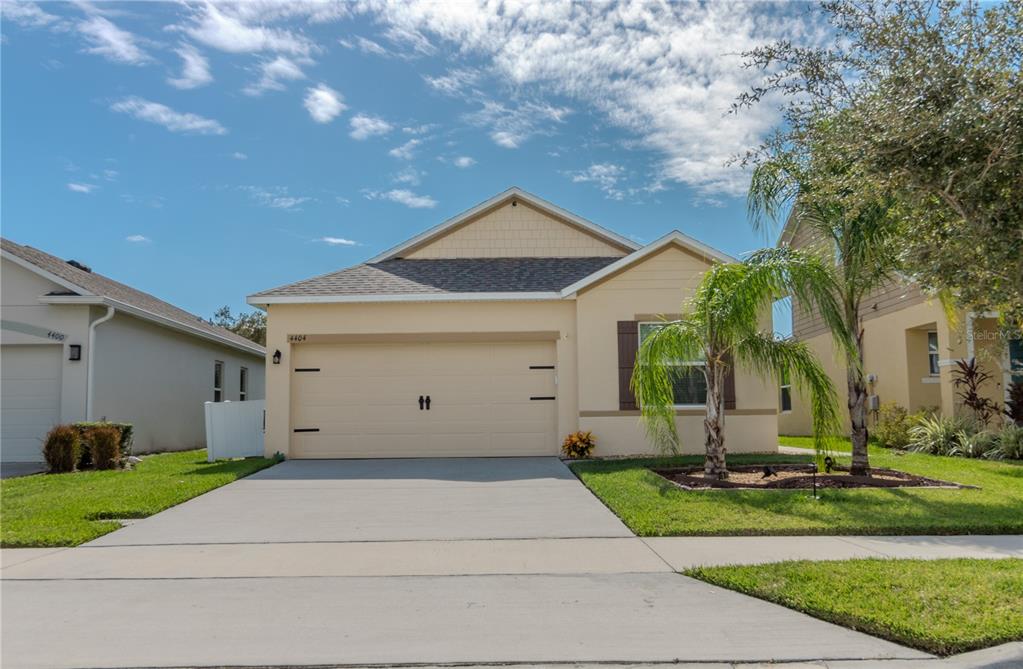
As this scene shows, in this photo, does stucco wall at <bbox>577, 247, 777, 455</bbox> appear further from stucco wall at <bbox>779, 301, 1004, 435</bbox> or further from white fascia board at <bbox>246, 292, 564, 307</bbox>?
stucco wall at <bbox>779, 301, 1004, 435</bbox>

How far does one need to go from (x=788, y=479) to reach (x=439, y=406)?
689 cm

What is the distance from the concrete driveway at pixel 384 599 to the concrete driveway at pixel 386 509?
5cm

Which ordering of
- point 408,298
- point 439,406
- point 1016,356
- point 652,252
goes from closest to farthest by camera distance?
point 652,252 < point 408,298 < point 439,406 < point 1016,356

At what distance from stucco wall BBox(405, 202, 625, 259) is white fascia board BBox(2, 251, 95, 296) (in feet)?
25.3

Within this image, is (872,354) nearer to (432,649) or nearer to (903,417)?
(903,417)

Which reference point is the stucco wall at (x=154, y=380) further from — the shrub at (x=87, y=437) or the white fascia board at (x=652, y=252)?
the white fascia board at (x=652, y=252)

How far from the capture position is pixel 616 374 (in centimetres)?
1397

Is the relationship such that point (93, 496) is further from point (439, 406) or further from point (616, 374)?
point (616, 374)

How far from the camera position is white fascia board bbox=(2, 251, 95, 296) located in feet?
48.5

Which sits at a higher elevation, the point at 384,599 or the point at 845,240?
the point at 845,240

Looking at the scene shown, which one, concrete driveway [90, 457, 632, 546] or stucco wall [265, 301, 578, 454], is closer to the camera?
concrete driveway [90, 457, 632, 546]

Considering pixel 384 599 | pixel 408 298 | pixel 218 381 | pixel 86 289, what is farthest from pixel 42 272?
pixel 384 599

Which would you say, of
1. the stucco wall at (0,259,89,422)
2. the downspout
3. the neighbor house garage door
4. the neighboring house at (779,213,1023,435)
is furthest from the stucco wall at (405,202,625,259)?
the stucco wall at (0,259,89,422)

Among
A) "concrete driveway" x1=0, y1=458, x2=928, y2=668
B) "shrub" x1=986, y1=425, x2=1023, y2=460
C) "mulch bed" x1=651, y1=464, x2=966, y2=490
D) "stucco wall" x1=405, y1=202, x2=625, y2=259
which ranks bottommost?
"concrete driveway" x1=0, y1=458, x2=928, y2=668
